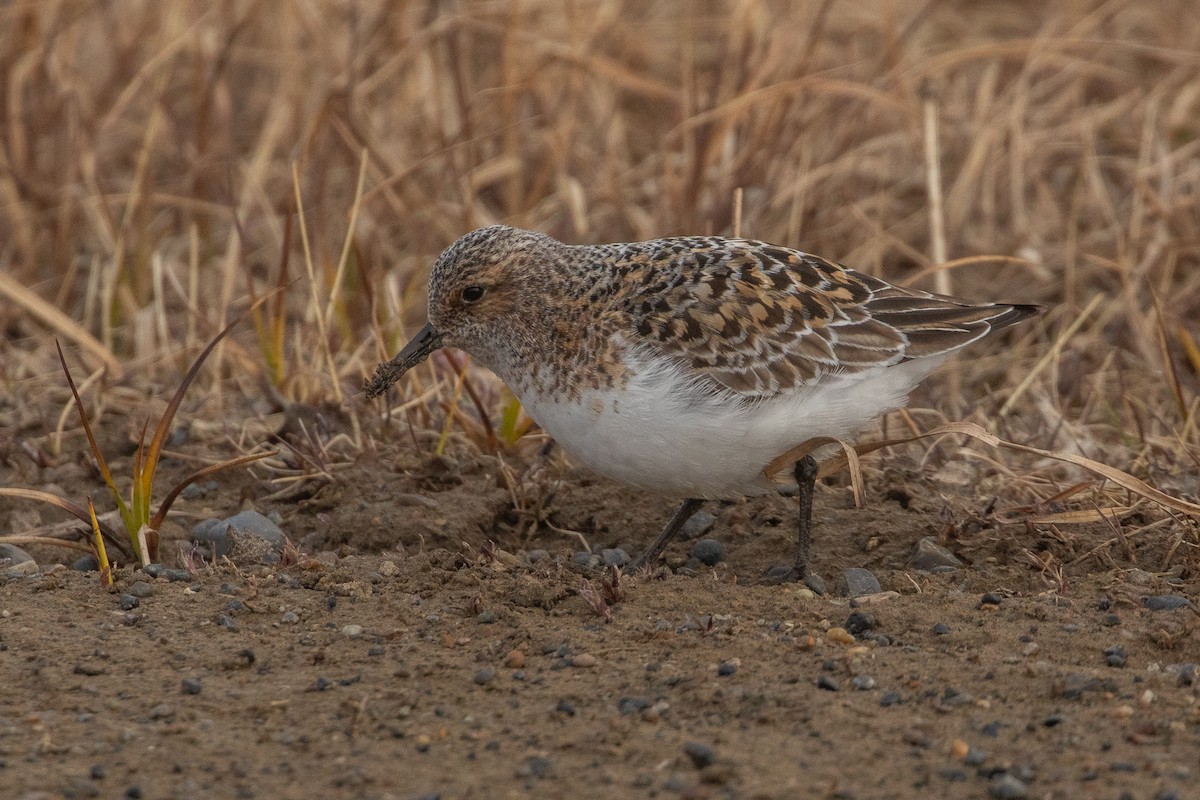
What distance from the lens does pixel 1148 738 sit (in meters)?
3.64

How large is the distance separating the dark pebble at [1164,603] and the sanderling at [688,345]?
102cm

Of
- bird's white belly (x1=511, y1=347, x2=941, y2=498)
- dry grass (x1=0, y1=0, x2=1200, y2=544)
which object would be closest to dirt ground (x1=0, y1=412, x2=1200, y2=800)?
bird's white belly (x1=511, y1=347, x2=941, y2=498)

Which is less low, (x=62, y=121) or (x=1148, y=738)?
(x=62, y=121)

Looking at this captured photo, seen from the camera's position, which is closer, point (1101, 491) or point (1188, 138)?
point (1101, 491)

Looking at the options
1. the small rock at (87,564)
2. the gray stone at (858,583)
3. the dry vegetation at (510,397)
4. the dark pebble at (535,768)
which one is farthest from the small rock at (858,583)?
the small rock at (87,564)

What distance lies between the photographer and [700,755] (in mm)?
3531

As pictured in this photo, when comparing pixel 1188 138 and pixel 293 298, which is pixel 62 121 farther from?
pixel 1188 138

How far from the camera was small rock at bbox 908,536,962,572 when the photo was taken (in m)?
→ 4.93

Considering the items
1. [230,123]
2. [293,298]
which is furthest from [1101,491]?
[230,123]

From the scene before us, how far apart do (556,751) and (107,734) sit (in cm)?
112

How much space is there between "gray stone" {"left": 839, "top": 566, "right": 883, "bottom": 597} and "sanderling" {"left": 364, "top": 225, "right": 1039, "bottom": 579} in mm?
161

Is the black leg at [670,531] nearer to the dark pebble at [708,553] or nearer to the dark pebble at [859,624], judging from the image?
the dark pebble at [708,553]

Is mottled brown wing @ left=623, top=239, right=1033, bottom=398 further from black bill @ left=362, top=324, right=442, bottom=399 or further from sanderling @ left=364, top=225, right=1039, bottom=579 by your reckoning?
black bill @ left=362, top=324, right=442, bottom=399

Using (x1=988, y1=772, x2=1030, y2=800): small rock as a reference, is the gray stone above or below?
below
